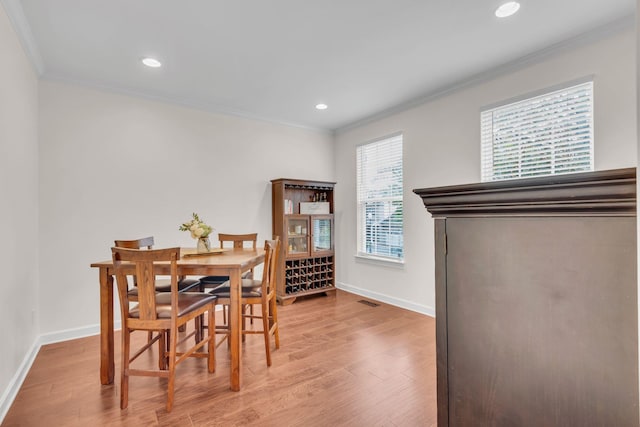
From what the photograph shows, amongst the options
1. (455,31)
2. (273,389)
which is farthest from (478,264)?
(455,31)

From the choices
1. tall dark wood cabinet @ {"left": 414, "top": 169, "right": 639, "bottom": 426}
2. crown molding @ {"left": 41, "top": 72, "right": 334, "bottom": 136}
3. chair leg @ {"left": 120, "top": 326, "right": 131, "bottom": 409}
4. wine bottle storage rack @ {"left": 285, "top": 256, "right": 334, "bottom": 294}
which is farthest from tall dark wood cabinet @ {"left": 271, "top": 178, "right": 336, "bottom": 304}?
tall dark wood cabinet @ {"left": 414, "top": 169, "right": 639, "bottom": 426}

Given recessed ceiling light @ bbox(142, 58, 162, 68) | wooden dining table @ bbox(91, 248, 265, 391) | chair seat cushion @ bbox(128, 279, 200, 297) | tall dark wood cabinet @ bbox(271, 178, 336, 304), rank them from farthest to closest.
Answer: tall dark wood cabinet @ bbox(271, 178, 336, 304)
recessed ceiling light @ bbox(142, 58, 162, 68)
chair seat cushion @ bbox(128, 279, 200, 297)
wooden dining table @ bbox(91, 248, 265, 391)

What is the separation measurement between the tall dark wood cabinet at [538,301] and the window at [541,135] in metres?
2.40

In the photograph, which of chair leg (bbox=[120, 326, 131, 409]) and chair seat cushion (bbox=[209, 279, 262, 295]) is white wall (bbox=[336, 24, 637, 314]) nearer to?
chair seat cushion (bbox=[209, 279, 262, 295])

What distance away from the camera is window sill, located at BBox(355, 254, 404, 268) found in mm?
4016

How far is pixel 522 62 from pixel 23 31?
13.3 ft

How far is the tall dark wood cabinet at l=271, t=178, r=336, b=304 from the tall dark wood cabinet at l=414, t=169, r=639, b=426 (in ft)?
11.3

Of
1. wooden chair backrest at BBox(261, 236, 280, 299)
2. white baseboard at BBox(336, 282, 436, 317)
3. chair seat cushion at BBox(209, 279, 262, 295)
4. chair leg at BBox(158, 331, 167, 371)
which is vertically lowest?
white baseboard at BBox(336, 282, 436, 317)

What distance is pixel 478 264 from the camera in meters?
0.82

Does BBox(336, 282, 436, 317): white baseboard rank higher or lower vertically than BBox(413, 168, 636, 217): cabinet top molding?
lower

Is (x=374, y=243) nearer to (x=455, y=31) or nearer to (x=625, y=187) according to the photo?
(x=455, y=31)

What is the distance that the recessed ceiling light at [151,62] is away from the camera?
9.13ft

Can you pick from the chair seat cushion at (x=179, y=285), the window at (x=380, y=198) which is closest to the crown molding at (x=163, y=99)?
the window at (x=380, y=198)

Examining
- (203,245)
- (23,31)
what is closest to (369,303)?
(203,245)
